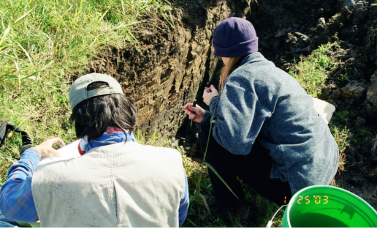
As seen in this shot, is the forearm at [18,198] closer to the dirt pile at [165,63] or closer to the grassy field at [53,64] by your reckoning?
the grassy field at [53,64]

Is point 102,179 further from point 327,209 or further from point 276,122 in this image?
point 327,209

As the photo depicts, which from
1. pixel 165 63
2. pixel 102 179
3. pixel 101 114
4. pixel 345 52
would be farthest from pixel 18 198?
pixel 345 52

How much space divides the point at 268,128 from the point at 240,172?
382 millimetres

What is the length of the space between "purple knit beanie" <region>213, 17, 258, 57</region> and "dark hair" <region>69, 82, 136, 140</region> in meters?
0.81

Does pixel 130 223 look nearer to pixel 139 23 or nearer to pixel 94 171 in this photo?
pixel 94 171

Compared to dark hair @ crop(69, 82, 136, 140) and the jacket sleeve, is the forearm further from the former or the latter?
the jacket sleeve

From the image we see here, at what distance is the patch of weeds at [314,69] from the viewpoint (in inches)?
126

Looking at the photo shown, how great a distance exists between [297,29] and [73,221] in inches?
163

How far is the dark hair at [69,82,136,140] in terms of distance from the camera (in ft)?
3.96

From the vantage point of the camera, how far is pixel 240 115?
1.50 meters

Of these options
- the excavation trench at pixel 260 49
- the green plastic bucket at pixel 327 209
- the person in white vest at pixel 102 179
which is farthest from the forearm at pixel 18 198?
the excavation trench at pixel 260 49

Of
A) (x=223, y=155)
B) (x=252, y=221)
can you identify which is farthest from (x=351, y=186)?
(x=223, y=155)

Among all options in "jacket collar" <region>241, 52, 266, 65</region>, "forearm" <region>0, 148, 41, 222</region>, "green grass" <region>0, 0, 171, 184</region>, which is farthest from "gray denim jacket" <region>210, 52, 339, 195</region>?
"green grass" <region>0, 0, 171, 184</region>

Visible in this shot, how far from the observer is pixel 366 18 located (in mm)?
3564
